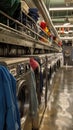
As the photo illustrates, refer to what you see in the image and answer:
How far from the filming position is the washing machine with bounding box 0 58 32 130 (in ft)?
6.34

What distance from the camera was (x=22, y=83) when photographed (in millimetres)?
2176

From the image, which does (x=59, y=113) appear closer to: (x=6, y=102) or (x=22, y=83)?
(x=22, y=83)

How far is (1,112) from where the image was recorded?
1.52 m

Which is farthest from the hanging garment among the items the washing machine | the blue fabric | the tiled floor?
the blue fabric

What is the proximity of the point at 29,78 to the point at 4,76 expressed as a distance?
1.03 meters

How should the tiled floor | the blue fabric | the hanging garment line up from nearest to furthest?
the blue fabric, the hanging garment, the tiled floor

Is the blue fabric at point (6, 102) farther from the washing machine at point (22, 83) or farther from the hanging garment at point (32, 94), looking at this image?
the hanging garment at point (32, 94)

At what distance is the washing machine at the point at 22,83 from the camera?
1932mm

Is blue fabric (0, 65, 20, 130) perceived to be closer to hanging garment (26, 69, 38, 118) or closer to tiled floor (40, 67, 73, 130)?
hanging garment (26, 69, 38, 118)

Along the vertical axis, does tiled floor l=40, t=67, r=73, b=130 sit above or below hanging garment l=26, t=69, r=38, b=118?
below

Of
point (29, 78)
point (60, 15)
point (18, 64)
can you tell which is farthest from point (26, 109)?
point (60, 15)

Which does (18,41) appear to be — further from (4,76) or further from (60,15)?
(60,15)

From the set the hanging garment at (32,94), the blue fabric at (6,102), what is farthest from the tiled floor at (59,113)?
the blue fabric at (6,102)

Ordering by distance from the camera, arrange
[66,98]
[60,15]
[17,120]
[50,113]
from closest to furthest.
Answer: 1. [17,120]
2. [50,113]
3. [66,98]
4. [60,15]
